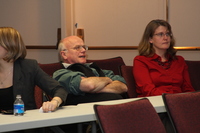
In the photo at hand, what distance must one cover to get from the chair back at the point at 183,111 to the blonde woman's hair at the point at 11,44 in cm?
119

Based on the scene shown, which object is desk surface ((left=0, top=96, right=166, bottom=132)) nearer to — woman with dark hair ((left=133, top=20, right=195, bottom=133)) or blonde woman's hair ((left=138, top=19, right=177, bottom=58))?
woman with dark hair ((left=133, top=20, right=195, bottom=133))

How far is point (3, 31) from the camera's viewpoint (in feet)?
9.39

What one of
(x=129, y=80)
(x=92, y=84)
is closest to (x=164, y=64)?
(x=129, y=80)

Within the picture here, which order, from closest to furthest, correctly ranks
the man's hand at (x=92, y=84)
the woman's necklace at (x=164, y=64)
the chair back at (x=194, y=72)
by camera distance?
the man's hand at (x=92, y=84) < the woman's necklace at (x=164, y=64) < the chair back at (x=194, y=72)

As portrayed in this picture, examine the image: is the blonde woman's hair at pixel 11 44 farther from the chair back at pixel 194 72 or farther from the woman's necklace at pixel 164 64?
the chair back at pixel 194 72

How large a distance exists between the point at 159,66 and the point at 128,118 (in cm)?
191

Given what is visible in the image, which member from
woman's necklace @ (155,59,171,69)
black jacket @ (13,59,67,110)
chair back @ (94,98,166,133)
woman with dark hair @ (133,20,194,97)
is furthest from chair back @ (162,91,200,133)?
woman's necklace @ (155,59,171,69)

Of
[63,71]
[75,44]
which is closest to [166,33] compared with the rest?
[75,44]

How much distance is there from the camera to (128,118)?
2.02 metres

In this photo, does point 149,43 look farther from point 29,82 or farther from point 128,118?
point 128,118

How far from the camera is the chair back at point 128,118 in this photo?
1.94 metres

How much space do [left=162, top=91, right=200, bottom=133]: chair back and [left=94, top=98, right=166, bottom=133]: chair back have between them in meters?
0.14

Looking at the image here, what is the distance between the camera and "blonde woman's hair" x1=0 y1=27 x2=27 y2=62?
9.30ft

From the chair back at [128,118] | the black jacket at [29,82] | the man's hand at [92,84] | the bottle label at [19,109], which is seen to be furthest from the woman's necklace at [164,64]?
the bottle label at [19,109]
